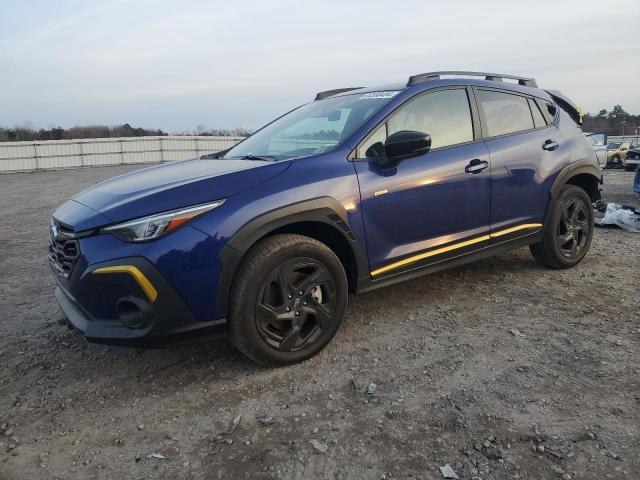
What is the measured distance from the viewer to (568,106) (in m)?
5.08

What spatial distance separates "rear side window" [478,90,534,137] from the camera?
4082 millimetres

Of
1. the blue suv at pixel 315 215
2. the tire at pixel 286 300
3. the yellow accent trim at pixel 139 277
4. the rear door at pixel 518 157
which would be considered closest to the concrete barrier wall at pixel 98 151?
the rear door at pixel 518 157

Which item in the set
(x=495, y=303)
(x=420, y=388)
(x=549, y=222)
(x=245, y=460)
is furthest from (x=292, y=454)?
(x=549, y=222)

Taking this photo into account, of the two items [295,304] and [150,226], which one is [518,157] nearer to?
[295,304]

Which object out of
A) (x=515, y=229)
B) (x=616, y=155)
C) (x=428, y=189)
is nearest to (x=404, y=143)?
(x=428, y=189)

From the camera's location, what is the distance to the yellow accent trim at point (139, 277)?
257 cm

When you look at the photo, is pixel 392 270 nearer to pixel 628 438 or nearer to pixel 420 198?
pixel 420 198

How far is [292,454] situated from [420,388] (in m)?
0.85

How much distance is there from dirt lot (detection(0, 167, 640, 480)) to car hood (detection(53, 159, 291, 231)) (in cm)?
99

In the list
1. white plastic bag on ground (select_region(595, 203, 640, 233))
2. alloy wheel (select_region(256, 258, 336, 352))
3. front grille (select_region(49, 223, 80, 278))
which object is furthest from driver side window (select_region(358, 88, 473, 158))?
white plastic bag on ground (select_region(595, 203, 640, 233))

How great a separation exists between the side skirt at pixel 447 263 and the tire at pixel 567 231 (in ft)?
0.52

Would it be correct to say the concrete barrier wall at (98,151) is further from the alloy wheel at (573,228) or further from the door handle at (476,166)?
the door handle at (476,166)

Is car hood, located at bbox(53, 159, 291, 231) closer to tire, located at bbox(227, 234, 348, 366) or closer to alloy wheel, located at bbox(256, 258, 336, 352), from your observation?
tire, located at bbox(227, 234, 348, 366)

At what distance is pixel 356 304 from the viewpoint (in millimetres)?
4055
